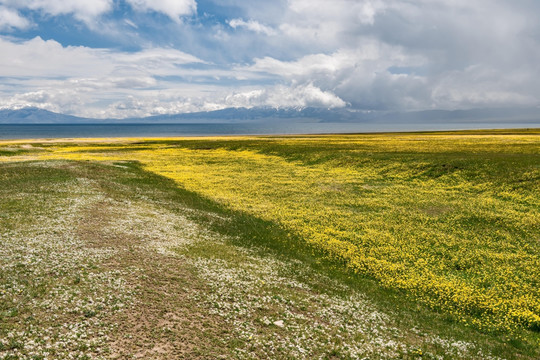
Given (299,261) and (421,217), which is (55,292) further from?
(421,217)

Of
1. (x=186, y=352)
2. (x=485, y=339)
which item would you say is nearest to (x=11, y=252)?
(x=186, y=352)

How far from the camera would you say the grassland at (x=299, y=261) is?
15.4 m

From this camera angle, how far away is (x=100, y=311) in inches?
600

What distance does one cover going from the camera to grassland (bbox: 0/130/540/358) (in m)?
15.4

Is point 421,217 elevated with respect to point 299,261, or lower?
elevated

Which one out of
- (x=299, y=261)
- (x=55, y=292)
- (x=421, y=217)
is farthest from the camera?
(x=421, y=217)

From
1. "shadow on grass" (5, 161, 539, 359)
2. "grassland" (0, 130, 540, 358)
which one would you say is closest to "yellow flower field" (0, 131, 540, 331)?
"grassland" (0, 130, 540, 358)

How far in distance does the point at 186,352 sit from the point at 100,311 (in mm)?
5192

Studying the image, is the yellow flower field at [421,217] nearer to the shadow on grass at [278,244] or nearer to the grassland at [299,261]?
the grassland at [299,261]

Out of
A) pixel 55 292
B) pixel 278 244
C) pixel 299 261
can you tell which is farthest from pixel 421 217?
pixel 55 292

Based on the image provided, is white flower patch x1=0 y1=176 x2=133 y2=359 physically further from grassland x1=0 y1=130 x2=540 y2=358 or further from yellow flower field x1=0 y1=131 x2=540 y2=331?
yellow flower field x1=0 y1=131 x2=540 y2=331

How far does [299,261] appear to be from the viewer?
2527 cm

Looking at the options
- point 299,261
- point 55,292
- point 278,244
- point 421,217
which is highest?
point 55,292

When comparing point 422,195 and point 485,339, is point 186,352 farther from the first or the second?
point 422,195
